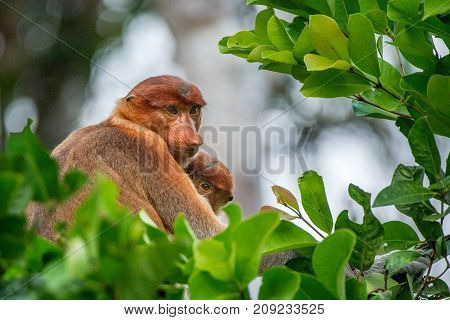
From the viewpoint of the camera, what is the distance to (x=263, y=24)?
2.49 metres

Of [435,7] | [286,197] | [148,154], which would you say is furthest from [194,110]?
[435,7]

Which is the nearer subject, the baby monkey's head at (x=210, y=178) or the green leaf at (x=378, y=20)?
the green leaf at (x=378, y=20)

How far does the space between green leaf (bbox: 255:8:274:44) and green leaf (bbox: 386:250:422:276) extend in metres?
0.88

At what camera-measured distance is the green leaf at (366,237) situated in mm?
2064

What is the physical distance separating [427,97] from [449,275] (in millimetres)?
4332

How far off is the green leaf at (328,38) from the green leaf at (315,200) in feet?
1.21

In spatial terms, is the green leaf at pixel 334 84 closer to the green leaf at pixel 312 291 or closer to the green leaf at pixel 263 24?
the green leaf at pixel 263 24

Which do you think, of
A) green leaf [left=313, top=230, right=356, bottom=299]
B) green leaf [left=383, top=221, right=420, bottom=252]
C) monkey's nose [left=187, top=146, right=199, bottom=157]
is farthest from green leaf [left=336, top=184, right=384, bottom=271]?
monkey's nose [left=187, top=146, right=199, bottom=157]

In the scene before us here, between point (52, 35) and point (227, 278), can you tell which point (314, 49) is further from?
point (52, 35)

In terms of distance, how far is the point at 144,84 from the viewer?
4.29m

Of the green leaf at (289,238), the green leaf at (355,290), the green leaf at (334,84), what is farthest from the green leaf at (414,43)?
the green leaf at (355,290)

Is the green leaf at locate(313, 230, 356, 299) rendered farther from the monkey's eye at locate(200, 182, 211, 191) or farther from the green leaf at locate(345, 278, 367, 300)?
the monkey's eye at locate(200, 182, 211, 191)

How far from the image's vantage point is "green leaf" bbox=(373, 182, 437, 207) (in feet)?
6.79
